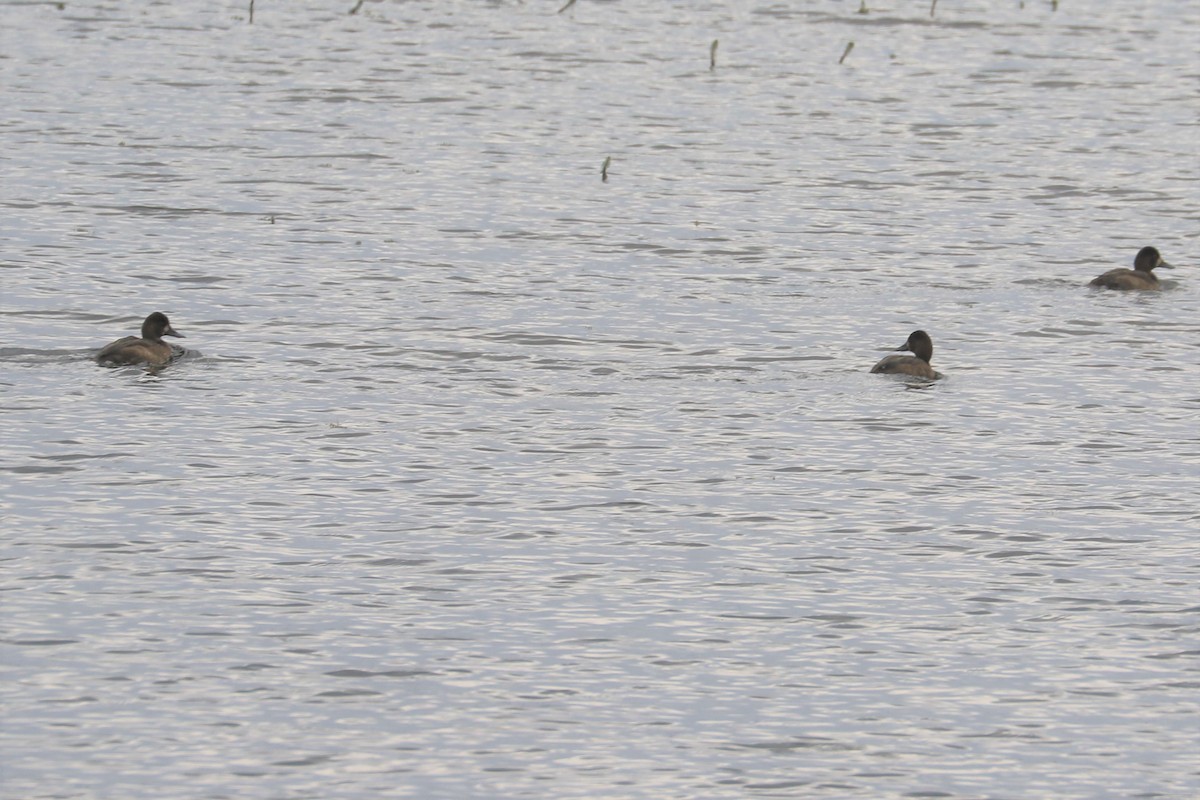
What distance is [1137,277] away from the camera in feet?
78.6

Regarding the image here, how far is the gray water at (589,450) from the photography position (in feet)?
39.2

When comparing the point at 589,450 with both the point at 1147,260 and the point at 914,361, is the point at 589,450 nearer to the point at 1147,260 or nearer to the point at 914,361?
the point at 914,361

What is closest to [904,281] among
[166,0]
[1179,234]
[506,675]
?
[1179,234]

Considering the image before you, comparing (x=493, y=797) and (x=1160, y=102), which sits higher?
(x=1160, y=102)

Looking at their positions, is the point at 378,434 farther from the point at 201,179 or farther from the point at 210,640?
the point at 201,179

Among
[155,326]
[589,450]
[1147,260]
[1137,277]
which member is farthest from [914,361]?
[155,326]

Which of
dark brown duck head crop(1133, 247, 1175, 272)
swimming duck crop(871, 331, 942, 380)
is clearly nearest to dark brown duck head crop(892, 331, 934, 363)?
swimming duck crop(871, 331, 942, 380)

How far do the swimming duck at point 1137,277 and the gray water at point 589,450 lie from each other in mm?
234

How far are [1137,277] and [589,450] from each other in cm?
896

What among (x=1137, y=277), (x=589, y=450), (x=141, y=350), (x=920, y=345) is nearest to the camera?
(x=589, y=450)

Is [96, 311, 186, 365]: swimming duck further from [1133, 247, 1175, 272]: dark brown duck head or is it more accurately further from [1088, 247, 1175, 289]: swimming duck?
[1133, 247, 1175, 272]: dark brown duck head

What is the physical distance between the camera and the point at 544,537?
15062 mm

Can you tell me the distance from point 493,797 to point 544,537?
412 cm

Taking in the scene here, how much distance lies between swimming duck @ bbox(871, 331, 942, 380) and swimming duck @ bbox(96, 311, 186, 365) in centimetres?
619
